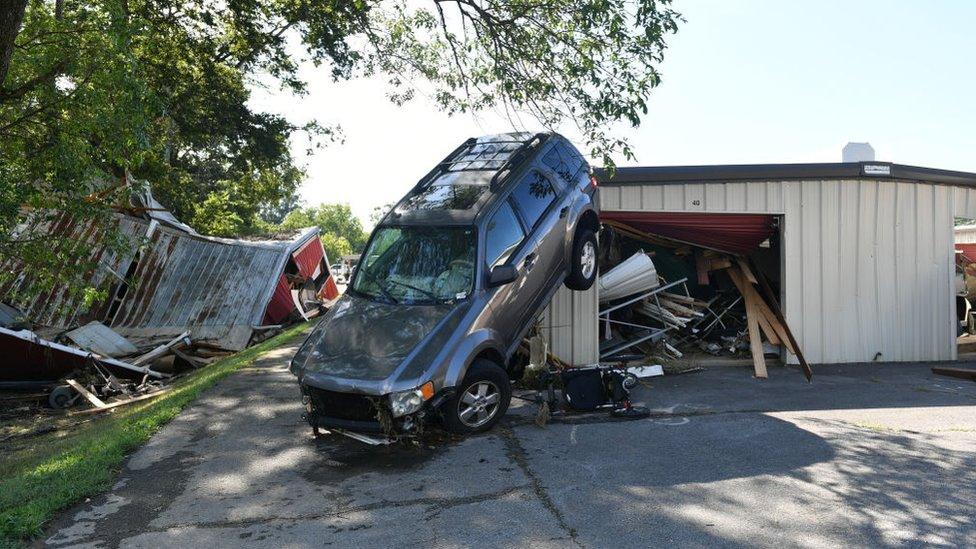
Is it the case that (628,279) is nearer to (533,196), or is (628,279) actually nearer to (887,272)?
(533,196)

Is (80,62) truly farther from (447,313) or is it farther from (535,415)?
(535,415)

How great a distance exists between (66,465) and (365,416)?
291 centimetres

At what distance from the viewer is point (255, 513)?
16.7 ft

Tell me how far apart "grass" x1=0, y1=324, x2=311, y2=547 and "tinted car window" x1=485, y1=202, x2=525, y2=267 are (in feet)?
13.3

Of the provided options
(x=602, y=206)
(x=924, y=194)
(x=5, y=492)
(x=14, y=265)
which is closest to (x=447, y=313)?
(x=5, y=492)

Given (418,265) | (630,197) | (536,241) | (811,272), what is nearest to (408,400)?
(418,265)

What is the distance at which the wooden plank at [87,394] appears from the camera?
11.4 meters

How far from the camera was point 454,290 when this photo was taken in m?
6.88

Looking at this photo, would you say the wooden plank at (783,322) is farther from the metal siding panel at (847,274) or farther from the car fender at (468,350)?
the car fender at (468,350)

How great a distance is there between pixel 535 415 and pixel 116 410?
7.48m

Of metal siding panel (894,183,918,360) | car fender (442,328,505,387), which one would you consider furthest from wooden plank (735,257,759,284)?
car fender (442,328,505,387)

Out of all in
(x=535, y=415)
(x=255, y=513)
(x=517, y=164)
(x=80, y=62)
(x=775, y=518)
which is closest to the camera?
(x=775, y=518)

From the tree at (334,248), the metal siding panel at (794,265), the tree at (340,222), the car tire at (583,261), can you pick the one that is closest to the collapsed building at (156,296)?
the car tire at (583,261)

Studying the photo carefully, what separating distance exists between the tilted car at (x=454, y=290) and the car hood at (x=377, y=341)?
0.01 metres
